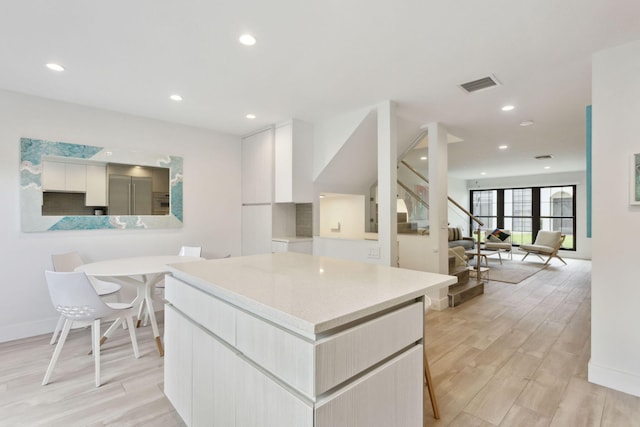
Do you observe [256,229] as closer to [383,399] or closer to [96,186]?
[96,186]

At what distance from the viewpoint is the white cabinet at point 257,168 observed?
420 cm

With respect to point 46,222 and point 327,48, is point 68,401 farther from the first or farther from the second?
point 327,48

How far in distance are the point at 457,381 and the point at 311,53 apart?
2.71 metres

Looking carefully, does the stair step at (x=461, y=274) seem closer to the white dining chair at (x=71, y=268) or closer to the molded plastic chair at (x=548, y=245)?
the molded plastic chair at (x=548, y=245)

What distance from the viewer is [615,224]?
86.6 inches

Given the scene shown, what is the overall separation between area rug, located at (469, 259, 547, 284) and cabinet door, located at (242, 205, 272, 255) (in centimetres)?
454

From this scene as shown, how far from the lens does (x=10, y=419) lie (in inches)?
73.4

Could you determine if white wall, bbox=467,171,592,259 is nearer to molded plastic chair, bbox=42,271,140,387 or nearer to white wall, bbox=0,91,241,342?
white wall, bbox=0,91,241,342

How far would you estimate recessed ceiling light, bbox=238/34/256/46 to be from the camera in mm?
2047

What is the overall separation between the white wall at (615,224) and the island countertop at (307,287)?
1.59 metres

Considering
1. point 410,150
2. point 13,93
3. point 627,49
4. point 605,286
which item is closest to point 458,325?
point 605,286

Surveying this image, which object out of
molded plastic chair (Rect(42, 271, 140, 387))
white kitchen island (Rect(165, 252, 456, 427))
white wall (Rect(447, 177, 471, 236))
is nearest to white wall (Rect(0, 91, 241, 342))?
molded plastic chair (Rect(42, 271, 140, 387))

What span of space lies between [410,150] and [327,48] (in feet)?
8.56

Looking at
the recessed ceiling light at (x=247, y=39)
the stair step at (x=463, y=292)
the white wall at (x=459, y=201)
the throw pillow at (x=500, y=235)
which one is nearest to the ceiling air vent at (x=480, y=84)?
the recessed ceiling light at (x=247, y=39)
